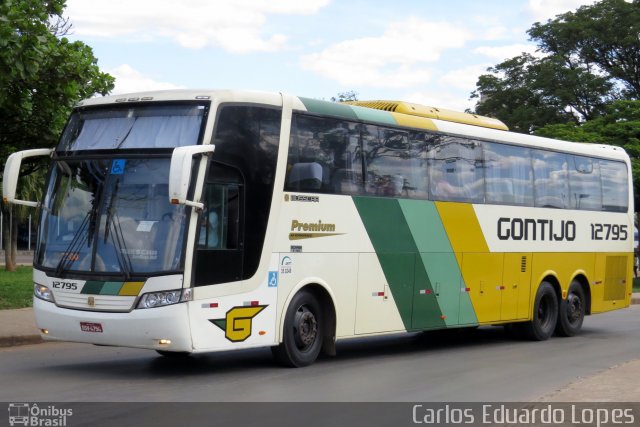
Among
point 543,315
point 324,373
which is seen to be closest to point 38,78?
point 324,373

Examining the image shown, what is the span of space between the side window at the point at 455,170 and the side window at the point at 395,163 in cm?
27

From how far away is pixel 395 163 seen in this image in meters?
14.7

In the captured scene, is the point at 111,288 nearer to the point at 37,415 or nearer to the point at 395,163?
the point at 37,415

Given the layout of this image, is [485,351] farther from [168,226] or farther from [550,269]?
[168,226]

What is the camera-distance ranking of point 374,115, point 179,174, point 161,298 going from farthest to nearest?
point 374,115, point 161,298, point 179,174

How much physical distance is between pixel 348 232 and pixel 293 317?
65.2 inches

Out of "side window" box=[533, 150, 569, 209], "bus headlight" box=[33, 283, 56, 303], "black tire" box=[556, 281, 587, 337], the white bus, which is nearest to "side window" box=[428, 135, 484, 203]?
the white bus

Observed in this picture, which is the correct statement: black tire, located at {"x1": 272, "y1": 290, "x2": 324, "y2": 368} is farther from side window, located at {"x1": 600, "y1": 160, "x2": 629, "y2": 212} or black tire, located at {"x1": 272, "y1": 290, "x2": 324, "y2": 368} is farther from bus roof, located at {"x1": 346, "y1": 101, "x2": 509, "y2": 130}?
side window, located at {"x1": 600, "y1": 160, "x2": 629, "y2": 212}

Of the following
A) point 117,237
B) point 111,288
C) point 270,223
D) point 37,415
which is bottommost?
point 37,415

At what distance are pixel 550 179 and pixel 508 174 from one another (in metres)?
1.49

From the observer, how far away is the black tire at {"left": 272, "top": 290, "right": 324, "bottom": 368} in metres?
12.6

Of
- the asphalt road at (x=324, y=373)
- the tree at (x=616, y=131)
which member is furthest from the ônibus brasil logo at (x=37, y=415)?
the tree at (x=616, y=131)

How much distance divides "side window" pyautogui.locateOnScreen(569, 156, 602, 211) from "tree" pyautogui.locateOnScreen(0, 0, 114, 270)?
30.6 ft

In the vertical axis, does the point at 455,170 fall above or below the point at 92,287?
above
